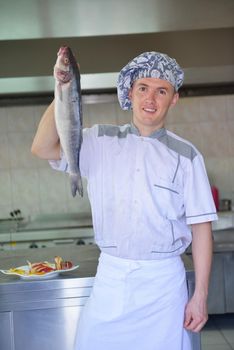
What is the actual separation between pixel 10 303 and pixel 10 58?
216cm

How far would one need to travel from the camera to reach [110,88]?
4.82 metres

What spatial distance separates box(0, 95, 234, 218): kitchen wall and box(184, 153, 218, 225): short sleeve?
3.48 metres

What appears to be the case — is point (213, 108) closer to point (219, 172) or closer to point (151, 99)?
point (219, 172)

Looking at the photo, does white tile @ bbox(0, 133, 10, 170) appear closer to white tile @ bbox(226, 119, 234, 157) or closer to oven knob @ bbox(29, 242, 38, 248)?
oven knob @ bbox(29, 242, 38, 248)

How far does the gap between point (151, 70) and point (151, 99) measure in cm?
10

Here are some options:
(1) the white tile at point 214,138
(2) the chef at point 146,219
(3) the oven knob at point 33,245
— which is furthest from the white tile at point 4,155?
(2) the chef at point 146,219

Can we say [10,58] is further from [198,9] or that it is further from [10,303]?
[10,303]

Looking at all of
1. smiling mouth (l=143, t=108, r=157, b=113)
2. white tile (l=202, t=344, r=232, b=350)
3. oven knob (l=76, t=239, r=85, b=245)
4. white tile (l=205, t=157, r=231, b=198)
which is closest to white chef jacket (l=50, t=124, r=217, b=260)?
smiling mouth (l=143, t=108, r=157, b=113)

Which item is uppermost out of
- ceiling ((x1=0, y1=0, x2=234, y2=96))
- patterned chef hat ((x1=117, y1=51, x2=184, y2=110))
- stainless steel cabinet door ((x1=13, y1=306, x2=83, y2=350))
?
ceiling ((x1=0, y1=0, x2=234, y2=96))

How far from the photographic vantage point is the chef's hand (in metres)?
1.75

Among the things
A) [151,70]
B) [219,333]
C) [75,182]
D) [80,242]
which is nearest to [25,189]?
[80,242]

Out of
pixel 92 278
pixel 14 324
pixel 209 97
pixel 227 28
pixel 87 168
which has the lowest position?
pixel 14 324

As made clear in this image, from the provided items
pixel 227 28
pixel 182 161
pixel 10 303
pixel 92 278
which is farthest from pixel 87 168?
pixel 227 28

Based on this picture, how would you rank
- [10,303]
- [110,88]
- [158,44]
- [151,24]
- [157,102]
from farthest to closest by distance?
[110,88] < [158,44] < [151,24] < [10,303] < [157,102]
